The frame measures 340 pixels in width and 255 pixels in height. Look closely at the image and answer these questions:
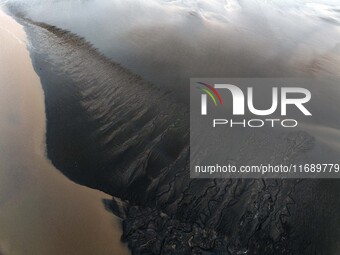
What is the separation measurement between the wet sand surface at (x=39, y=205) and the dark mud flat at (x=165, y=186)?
191mm

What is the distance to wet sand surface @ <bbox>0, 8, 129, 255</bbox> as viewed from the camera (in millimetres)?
4402

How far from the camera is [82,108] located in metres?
6.28

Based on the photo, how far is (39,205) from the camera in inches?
189

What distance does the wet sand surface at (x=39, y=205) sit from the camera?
440cm

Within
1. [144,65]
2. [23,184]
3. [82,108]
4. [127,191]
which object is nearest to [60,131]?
[82,108]

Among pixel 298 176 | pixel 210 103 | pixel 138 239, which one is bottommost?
pixel 138 239

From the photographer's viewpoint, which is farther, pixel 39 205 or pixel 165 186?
pixel 165 186

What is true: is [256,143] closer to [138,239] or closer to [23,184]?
[138,239]

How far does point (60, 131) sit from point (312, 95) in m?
4.81

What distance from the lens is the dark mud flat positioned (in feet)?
14.4

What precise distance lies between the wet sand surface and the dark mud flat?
0.19m

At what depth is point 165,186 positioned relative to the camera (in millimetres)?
4938

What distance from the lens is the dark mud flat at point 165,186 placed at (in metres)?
4.40

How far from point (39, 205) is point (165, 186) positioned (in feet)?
6.14
